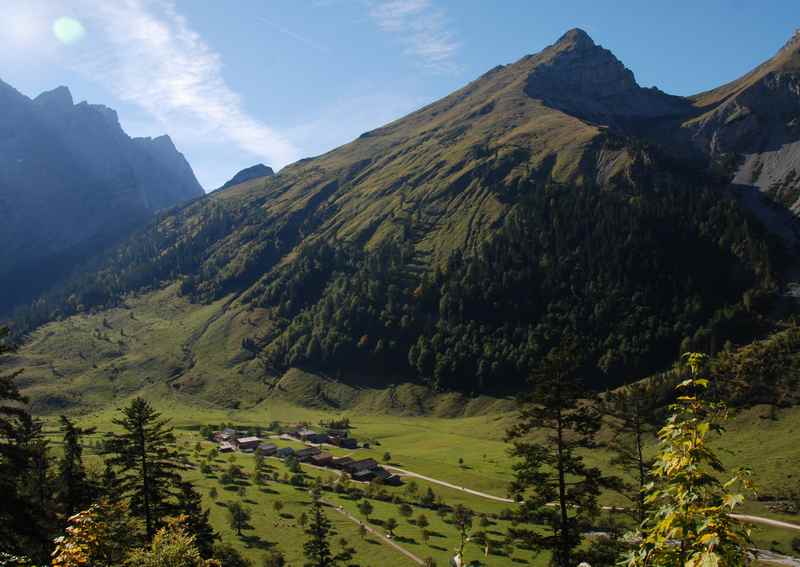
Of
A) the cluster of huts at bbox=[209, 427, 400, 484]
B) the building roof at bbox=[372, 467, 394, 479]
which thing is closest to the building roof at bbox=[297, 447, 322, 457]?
the cluster of huts at bbox=[209, 427, 400, 484]

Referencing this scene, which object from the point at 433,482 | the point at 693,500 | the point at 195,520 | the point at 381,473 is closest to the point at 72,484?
the point at 195,520

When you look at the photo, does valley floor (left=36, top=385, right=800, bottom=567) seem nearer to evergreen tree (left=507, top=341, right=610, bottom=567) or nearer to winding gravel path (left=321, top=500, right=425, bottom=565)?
winding gravel path (left=321, top=500, right=425, bottom=565)

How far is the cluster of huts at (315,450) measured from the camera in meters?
122

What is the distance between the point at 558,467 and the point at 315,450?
4802 inches

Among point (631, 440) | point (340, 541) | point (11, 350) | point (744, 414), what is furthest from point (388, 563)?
point (744, 414)

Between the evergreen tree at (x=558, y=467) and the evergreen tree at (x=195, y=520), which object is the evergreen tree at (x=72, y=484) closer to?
the evergreen tree at (x=195, y=520)

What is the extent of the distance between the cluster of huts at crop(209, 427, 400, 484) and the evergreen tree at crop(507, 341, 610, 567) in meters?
91.9

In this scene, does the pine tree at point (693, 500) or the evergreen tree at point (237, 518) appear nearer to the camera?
A: the pine tree at point (693, 500)

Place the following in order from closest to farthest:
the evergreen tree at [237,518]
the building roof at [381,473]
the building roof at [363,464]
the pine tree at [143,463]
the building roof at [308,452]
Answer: the pine tree at [143,463], the evergreen tree at [237,518], the building roof at [381,473], the building roof at [363,464], the building roof at [308,452]

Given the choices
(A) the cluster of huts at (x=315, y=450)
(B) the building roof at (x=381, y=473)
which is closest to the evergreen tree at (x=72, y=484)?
(A) the cluster of huts at (x=315, y=450)

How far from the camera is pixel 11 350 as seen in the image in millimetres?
24422

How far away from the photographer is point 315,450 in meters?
143

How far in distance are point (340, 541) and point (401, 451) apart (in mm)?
65295

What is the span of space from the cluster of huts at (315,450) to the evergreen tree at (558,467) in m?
91.9
